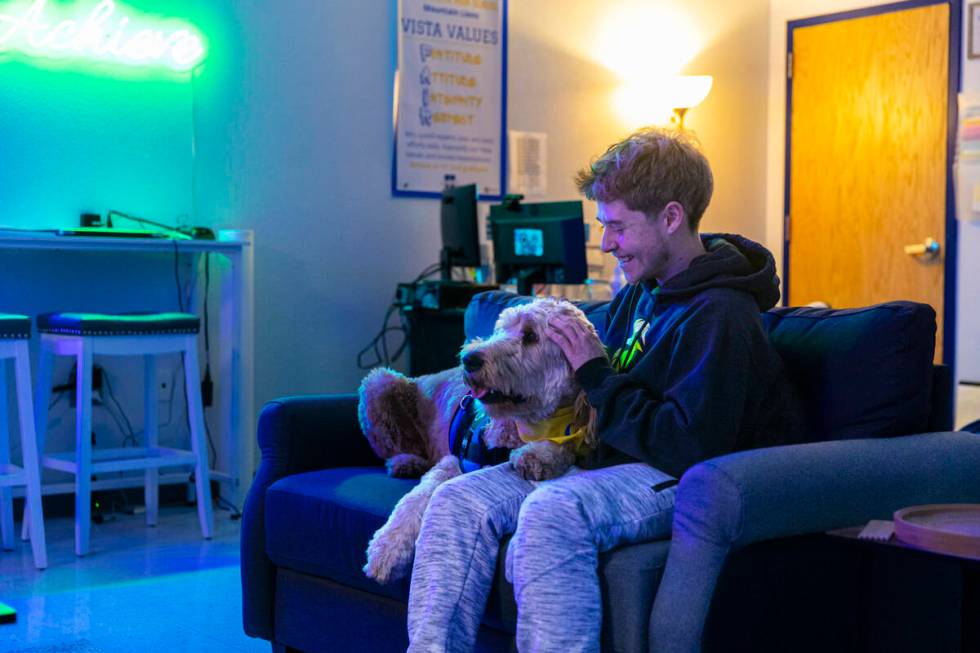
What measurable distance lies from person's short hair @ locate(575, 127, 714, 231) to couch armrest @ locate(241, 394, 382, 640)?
89 cm

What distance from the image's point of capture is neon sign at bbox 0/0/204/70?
4.12 m

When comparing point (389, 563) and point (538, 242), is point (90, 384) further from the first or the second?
point (389, 563)

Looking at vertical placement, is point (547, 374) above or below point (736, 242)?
below

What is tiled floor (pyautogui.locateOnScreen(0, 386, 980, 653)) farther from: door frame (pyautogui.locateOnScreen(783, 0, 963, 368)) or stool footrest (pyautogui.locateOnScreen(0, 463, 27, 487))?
door frame (pyautogui.locateOnScreen(783, 0, 963, 368))

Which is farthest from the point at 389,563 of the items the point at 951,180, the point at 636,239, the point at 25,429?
the point at 951,180

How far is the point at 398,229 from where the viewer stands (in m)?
5.17

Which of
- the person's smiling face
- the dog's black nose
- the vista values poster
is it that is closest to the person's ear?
the person's smiling face

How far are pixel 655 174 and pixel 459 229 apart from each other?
106 inches

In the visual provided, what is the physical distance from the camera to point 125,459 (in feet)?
13.5

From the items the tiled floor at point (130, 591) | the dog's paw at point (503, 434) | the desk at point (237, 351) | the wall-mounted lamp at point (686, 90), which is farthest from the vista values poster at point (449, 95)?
the dog's paw at point (503, 434)

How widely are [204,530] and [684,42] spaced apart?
3.83 metres

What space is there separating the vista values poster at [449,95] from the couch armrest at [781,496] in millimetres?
3487

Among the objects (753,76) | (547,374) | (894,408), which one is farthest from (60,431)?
(753,76)

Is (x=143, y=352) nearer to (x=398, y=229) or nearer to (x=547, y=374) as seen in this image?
(x=398, y=229)
